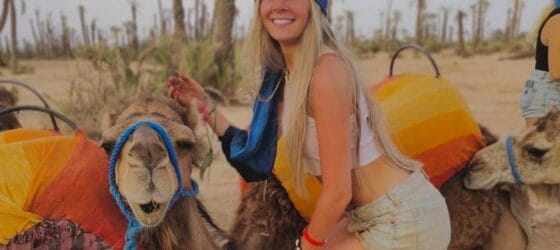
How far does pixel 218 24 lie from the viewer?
12.1m

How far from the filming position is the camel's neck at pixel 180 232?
2316mm

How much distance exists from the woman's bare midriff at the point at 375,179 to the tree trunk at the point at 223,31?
9.62 meters

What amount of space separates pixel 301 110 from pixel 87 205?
0.91 m

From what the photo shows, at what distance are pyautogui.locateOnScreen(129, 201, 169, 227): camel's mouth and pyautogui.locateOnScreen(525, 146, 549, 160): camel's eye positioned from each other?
1848 millimetres

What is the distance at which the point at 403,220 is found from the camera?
7.61ft

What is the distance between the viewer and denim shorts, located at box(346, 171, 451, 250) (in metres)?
2.32

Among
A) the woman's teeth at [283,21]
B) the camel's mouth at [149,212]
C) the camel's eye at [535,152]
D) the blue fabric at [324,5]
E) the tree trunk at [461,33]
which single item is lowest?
the tree trunk at [461,33]

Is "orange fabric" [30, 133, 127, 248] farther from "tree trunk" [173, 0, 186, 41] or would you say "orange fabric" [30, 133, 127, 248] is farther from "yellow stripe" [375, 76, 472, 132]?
"tree trunk" [173, 0, 186, 41]

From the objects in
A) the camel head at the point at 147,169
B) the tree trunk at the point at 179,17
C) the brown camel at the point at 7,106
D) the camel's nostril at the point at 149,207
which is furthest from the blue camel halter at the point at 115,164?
the tree trunk at the point at 179,17

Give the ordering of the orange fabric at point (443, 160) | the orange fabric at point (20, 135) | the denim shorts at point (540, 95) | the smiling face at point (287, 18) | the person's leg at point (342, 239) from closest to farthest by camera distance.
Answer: the smiling face at point (287, 18), the person's leg at point (342, 239), the orange fabric at point (20, 135), the orange fabric at point (443, 160), the denim shorts at point (540, 95)

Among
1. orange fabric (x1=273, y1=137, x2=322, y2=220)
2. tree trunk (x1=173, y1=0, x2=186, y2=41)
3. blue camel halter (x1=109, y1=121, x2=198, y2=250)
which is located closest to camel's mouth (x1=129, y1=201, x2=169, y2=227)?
blue camel halter (x1=109, y1=121, x2=198, y2=250)

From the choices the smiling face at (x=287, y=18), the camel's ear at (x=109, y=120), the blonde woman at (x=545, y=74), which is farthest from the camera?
the blonde woman at (x=545, y=74)

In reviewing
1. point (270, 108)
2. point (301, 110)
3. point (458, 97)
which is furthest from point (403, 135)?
point (301, 110)

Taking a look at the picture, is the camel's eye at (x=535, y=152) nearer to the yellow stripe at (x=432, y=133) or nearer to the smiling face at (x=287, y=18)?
the yellow stripe at (x=432, y=133)
